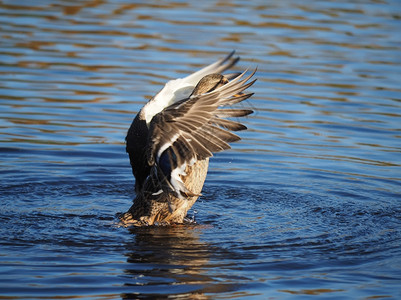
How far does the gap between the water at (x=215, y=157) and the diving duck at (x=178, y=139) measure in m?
0.30

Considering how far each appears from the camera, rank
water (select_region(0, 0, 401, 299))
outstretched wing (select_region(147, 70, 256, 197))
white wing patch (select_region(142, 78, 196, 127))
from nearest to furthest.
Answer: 1. water (select_region(0, 0, 401, 299))
2. outstretched wing (select_region(147, 70, 256, 197))
3. white wing patch (select_region(142, 78, 196, 127))

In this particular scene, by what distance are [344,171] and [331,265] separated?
9.63 ft

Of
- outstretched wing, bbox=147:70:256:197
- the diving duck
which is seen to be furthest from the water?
outstretched wing, bbox=147:70:256:197

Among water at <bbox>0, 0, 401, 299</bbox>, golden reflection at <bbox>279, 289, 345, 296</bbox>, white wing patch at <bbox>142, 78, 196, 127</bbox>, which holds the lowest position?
golden reflection at <bbox>279, 289, 345, 296</bbox>

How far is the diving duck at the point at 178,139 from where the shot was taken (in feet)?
19.6

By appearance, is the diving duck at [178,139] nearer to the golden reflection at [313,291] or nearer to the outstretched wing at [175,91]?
the outstretched wing at [175,91]

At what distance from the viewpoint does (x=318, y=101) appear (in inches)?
435

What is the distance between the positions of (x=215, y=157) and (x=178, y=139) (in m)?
3.21

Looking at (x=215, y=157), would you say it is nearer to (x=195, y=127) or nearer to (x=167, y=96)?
(x=167, y=96)

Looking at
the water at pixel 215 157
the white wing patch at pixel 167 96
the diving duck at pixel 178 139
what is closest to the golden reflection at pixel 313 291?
the water at pixel 215 157

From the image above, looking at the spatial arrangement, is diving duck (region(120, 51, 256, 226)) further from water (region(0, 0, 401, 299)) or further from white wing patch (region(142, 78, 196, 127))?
water (region(0, 0, 401, 299))

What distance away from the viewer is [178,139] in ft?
19.7

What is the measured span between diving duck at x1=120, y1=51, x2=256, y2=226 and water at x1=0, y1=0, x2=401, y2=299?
11.9 inches

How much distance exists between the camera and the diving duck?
5977mm
